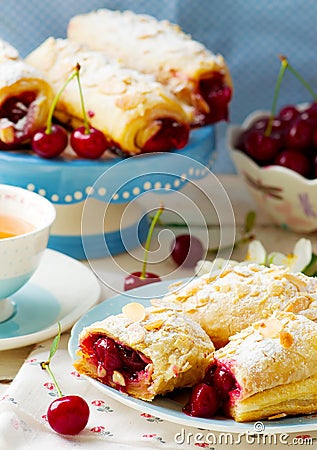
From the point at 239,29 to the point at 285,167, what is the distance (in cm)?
51

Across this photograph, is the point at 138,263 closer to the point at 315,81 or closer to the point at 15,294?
the point at 15,294

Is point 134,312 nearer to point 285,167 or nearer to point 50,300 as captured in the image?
point 50,300

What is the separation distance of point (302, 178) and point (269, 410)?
64 centimetres

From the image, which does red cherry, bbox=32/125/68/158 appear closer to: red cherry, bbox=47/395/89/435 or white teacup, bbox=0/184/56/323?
white teacup, bbox=0/184/56/323

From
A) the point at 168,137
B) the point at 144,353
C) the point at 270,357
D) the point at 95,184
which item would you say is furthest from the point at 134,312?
the point at 168,137

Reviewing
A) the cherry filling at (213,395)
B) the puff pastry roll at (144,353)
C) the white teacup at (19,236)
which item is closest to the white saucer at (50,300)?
the white teacup at (19,236)

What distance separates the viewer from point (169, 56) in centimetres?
151

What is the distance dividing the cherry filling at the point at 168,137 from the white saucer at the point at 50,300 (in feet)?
0.77

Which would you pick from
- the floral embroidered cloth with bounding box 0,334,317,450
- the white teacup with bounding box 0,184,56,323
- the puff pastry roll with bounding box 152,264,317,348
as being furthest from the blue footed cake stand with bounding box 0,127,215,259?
the floral embroidered cloth with bounding box 0,334,317,450

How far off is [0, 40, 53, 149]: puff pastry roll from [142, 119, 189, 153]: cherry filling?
19 cm

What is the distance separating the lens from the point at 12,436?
2.85 ft

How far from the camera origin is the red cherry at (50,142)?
1.31 m

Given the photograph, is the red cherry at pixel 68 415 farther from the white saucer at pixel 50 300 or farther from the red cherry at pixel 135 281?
the red cherry at pixel 135 281

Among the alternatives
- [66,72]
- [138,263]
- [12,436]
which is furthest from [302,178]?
[12,436]
